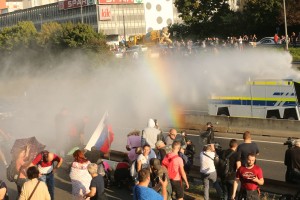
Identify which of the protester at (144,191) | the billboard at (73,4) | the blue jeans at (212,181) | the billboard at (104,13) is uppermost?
the billboard at (73,4)

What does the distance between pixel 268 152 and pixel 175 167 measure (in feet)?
30.5

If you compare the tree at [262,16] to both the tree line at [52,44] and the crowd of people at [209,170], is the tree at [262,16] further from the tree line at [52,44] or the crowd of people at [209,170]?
the crowd of people at [209,170]

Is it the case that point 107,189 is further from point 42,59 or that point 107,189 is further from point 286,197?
point 42,59

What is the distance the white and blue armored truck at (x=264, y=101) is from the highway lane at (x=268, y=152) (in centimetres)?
128

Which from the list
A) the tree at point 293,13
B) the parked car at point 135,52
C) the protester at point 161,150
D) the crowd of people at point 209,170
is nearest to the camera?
the crowd of people at point 209,170

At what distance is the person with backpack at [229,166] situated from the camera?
11492 millimetres

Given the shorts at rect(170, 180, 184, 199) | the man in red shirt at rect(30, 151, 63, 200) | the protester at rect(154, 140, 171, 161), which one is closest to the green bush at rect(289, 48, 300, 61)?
the protester at rect(154, 140, 171, 161)

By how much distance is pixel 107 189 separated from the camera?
547 inches

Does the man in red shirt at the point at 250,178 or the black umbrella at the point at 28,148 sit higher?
the black umbrella at the point at 28,148

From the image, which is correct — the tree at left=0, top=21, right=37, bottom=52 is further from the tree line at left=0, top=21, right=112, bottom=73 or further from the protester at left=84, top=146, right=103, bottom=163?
the protester at left=84, top=146, right=103, bottom=163

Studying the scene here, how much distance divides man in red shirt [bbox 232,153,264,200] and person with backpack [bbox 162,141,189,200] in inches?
58.8

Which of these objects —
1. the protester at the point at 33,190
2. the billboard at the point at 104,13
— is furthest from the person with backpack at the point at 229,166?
the billboard at the point at 104,13

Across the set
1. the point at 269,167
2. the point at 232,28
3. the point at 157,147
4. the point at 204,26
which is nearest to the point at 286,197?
the point at 157,147

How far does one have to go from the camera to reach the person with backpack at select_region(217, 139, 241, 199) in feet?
37.7
